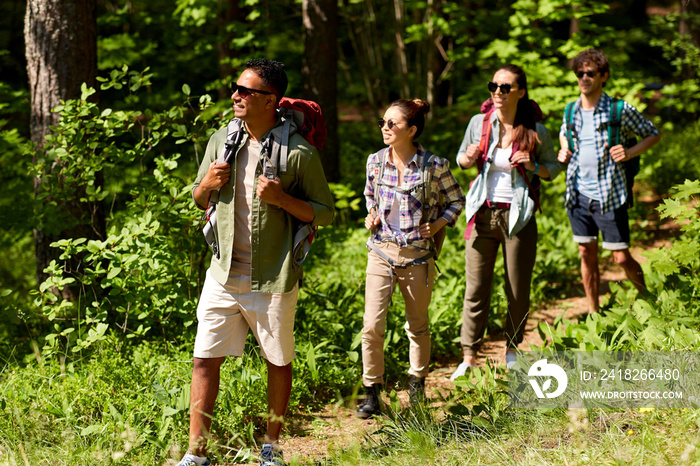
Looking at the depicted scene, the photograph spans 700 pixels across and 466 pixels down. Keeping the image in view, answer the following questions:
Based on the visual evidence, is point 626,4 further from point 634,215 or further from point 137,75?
point 137,75

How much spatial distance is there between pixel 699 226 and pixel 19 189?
642cm

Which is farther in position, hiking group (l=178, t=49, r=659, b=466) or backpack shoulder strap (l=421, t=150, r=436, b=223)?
backpack shoulder strap (l=421, t=150, r=436, b=223)

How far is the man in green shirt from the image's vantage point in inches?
129

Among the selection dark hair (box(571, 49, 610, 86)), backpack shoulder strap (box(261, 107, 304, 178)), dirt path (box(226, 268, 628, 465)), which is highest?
dark hair (box(571, 49, 610, 86))

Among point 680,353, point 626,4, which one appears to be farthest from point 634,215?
point 626,4

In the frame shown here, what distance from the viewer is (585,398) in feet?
12.0

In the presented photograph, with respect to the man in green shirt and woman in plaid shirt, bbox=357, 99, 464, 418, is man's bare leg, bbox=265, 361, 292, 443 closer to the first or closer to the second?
the man in green shirt

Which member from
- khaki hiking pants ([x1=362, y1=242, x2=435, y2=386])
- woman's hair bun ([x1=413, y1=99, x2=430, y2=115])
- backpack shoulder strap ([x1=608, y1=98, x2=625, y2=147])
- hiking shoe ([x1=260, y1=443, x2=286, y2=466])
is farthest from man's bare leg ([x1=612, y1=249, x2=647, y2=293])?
hiking shoe ([x1=260, y1=443, x2=286, y2=466])

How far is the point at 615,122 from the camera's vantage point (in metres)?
4.92

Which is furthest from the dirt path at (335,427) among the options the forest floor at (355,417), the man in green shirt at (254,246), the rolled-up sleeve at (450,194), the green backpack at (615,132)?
the green backpack at (615,132)

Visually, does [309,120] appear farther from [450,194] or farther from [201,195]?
[450,194]

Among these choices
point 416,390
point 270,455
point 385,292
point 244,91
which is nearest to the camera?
point 244,91

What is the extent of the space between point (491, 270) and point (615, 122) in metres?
1.55

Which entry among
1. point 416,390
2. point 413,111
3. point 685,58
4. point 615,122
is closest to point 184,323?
point 416,390
